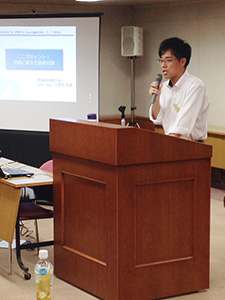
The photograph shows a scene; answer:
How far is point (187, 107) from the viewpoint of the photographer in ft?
14.1

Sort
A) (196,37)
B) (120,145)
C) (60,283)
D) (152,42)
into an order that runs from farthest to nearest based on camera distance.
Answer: (152,42) → (196,37) → (60,283) → (120,145)

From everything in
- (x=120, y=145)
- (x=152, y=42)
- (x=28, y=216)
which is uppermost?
(x=152, y=42)

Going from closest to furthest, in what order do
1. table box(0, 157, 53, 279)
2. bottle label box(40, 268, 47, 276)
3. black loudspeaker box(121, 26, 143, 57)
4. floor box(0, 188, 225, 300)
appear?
bottle label box(40, 268, 47, 276) < floor box(0, 188, 225, 300) < table box(0, 157, 53, 279) < black loudspeaker box(121, 26, 143, 57)

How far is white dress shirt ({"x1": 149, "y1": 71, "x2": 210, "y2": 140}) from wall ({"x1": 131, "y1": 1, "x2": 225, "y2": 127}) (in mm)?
4081

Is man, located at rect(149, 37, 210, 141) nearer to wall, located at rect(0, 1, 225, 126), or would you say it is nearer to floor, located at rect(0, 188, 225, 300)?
floor, located at rect(0, 188, 225, 300)

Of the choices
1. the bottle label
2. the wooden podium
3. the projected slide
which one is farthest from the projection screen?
the bottle label

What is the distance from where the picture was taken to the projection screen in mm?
7121

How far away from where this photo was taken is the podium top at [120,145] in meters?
3.56

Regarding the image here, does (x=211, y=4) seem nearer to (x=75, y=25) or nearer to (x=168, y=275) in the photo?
(x=75, y=25)

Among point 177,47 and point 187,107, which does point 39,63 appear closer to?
point 177,47

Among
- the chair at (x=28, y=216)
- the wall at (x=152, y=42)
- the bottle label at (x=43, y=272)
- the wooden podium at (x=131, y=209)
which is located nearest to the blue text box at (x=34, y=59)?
the wall at (x=152, y=42)

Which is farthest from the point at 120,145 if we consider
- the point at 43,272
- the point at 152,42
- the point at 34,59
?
the point at 152,42

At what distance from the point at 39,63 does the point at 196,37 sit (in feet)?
9.03

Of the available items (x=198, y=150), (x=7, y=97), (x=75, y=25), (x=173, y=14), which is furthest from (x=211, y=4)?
(x=198, y=150)
